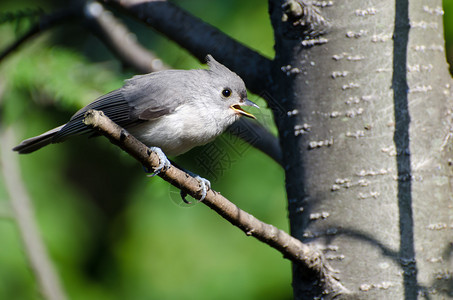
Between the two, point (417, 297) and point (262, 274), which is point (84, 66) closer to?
point (262, 274)

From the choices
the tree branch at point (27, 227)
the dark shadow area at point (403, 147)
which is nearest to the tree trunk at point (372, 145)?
the dark shadow area at point (403, 147)

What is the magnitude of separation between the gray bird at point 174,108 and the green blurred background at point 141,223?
0.65 meters

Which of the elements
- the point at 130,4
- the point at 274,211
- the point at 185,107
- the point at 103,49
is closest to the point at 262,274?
the point at 274,211

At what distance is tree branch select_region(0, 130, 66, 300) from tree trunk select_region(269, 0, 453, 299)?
4.43 ft

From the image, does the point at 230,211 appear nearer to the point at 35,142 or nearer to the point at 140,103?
the point at 140,103

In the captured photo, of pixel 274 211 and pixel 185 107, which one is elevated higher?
pixel 185 107

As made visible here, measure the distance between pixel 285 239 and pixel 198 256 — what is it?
1.67m

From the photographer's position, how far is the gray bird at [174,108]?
1765 mm

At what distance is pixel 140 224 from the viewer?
10.2 ft

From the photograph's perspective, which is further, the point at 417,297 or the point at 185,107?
the point at 185,107

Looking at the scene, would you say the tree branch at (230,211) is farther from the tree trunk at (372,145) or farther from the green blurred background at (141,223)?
the green blurred background at (141,223)

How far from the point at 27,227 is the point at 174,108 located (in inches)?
43.9

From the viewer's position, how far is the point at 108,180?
3.92m

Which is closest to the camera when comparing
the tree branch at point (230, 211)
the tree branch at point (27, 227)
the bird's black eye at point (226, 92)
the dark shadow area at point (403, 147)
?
the tree branch at point (230, 211)
